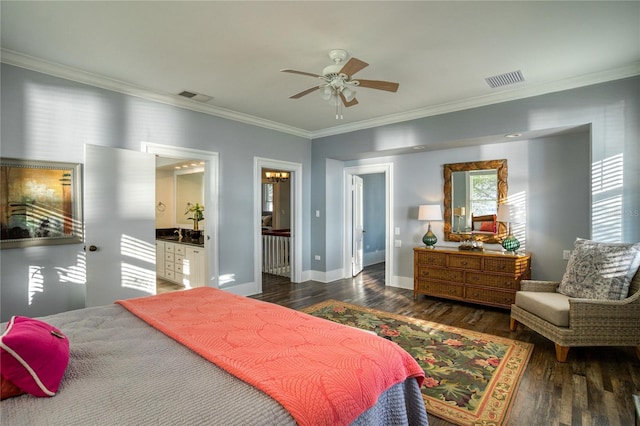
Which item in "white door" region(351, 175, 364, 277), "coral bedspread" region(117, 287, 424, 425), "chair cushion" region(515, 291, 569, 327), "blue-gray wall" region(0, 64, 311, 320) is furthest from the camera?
"white door" region(351, 175, 364, 277)

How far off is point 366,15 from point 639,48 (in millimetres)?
2541

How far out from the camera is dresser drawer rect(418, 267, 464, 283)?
4516 mm

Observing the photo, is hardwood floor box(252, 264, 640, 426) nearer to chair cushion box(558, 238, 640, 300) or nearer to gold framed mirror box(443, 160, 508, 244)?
chair cushion box(558, 238, 640, 300)

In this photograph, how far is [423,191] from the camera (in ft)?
17.5

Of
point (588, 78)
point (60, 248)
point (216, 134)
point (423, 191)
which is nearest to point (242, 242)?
point (216, 134)

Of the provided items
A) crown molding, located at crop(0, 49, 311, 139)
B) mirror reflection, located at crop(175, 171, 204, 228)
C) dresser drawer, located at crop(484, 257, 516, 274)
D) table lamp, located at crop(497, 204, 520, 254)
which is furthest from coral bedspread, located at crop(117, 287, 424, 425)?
mirror reflection, located at crop(175, 171, 204, 228)

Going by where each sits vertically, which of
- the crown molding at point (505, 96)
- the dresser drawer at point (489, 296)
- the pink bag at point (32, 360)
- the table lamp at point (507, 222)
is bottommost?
the dresser drawer at point (489, 296)

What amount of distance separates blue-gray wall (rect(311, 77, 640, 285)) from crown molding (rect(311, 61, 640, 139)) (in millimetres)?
61

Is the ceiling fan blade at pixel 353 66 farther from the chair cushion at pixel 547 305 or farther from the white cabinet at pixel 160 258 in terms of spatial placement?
the white cabinet at pixel 160 258

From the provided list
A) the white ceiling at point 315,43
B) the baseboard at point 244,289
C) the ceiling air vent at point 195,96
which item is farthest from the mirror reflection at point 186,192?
the white ceiling at point 315,43

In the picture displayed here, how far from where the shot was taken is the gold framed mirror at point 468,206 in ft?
15.1

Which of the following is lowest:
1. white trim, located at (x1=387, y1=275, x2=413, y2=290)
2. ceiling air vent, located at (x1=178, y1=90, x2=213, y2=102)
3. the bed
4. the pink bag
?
white trim, located at (x1=387, y1=275, x2=413, y2=290)

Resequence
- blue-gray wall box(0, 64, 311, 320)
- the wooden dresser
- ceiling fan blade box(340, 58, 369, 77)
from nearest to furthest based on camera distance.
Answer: ceiling fan blade box(340, 58, 369, 77)
blue-gray wall box(0, 64, 311, 320)
the wooden dresser

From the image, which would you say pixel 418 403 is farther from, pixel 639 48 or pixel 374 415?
pixel 639 48
